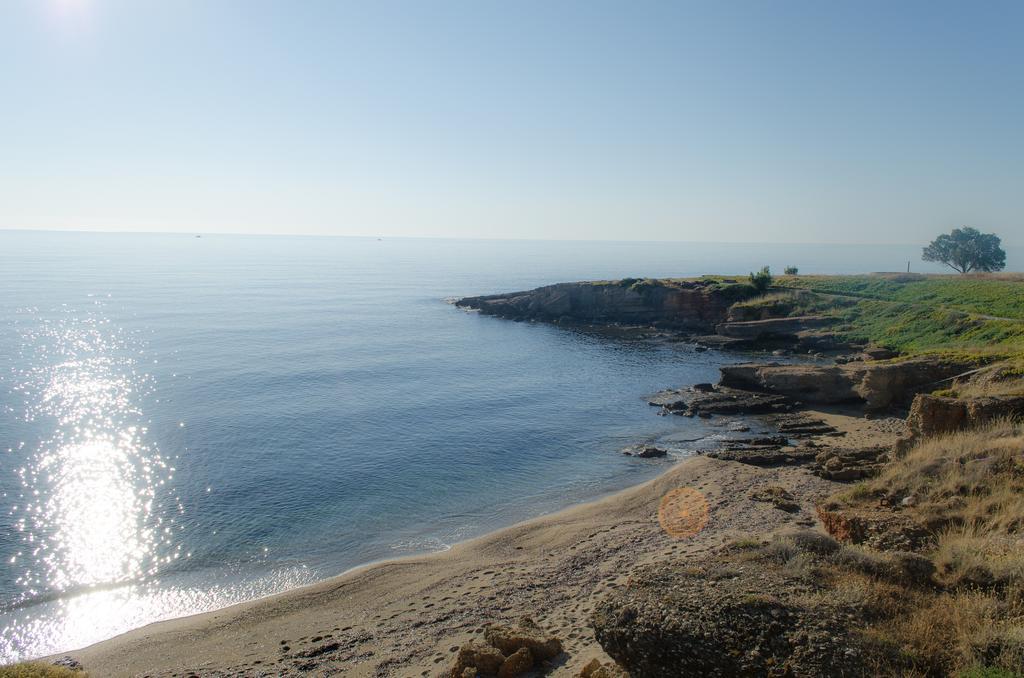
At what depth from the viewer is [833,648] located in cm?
870

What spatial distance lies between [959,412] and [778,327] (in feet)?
140

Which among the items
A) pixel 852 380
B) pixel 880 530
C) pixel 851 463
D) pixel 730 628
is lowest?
pixel 851 463

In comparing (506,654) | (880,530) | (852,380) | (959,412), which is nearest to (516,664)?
(506,654)

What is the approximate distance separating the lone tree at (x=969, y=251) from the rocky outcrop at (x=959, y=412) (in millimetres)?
83219

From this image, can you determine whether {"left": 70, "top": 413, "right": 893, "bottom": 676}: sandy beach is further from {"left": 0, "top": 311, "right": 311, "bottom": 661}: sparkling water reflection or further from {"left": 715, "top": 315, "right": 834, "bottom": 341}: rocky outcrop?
{"left": 715, "top": 315, "right": 834, "bottom": 341}: rocky outcrop

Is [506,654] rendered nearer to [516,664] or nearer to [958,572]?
[516,664]

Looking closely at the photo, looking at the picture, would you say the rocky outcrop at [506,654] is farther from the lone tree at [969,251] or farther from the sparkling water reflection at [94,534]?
the lone tree at [969,251]

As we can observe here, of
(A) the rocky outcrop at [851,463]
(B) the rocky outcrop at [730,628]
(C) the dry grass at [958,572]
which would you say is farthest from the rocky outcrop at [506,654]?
(A) the rocky outcrop at [851,463]

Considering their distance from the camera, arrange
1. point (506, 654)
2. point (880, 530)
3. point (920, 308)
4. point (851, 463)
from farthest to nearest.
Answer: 1. point (920, 308)
2. point (851, 463)
3. point (880, 530)
4. point (506, 654)

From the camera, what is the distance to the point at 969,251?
293 feet

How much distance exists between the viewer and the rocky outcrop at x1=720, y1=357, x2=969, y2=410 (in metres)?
35.9

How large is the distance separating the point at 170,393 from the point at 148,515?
20485 mm

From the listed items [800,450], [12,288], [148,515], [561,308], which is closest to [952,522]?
[800,450]

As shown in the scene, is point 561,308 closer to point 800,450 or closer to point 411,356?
point 411,356
